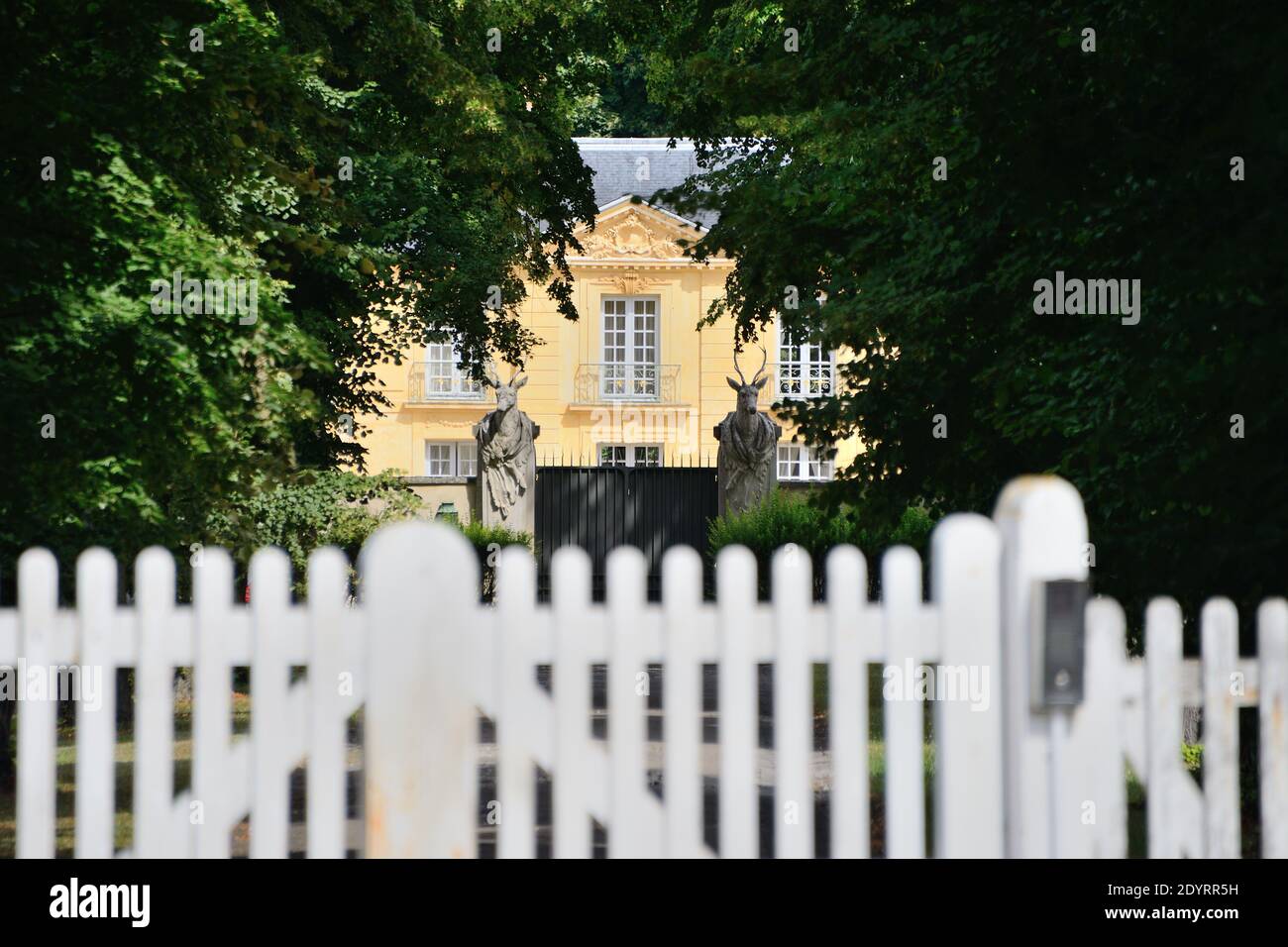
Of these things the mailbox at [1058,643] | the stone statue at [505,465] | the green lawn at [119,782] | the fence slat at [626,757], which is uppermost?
the stone statue at [505,465]

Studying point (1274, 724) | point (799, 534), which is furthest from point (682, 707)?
point (799, 534)

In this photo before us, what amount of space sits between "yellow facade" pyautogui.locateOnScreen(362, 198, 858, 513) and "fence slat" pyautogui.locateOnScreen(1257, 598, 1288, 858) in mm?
33909

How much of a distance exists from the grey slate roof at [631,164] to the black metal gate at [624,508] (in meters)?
16.6

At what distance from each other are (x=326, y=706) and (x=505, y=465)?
1997 cm

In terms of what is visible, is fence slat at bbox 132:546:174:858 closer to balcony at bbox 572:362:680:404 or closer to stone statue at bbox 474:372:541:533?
stone statue at bbox 474:372:541:533

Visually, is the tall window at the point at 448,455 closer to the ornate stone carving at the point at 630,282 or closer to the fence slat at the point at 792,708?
the ornate stone carving at the point at 630,282

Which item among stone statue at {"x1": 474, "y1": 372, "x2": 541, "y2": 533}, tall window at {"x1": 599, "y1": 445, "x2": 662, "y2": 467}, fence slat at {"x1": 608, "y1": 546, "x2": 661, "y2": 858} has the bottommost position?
fence slat at {"x1": 608, "y1": 546, "x2": 661, "y2": 858}

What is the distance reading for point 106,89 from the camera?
7.49m

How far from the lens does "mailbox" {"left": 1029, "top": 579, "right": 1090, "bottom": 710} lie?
3.46 metres

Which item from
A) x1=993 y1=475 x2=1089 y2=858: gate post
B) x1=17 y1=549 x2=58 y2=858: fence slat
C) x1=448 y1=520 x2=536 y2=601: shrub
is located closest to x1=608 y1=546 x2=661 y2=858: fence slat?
x1=993 y1=475 x2=1089 y2=858: gate post

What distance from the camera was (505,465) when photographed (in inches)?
922

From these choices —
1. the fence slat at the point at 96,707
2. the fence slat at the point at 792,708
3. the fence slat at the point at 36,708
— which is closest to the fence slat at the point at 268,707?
the fence slat at the point at 96,707

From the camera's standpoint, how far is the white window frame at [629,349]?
3862 cm

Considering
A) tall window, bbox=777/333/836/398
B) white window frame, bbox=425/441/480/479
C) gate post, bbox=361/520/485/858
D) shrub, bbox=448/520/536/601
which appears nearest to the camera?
gate post, bbox=361/520/485/858
